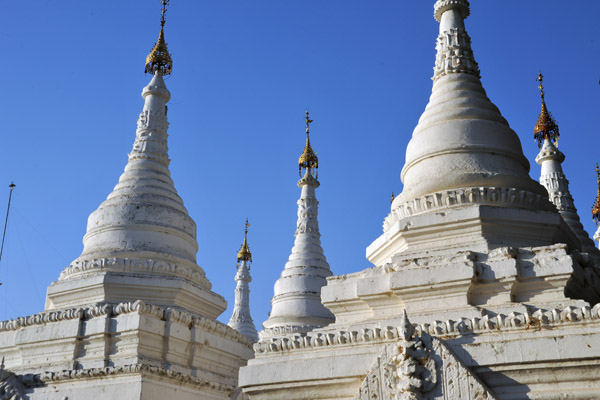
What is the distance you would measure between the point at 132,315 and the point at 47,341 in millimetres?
1736

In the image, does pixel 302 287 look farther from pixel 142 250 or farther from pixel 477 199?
pixel 477 199

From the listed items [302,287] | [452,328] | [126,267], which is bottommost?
[452,328]

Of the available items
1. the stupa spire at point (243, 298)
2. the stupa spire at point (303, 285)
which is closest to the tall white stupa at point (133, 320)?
the stupa spire at point (303, 285)

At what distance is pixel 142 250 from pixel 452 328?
7083mm

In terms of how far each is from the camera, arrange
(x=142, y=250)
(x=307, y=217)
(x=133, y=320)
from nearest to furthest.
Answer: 1. (x=133, y=320)
2. (x=142, y=250)
3. (x=307, y=217)

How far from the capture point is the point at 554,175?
1772cm

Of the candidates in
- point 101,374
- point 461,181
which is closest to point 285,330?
point 101,374

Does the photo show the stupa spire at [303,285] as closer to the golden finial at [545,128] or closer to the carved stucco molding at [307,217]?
the carved stucco molding at [307,217]

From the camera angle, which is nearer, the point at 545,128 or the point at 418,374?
the point at 418,374

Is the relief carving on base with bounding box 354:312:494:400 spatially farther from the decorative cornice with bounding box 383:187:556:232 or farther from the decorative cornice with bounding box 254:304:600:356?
the decorative cornice with bounding box 383:187:556:232

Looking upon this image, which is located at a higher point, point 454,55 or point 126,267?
point 454,55

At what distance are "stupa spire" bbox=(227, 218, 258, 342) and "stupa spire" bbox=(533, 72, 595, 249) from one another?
1262 cm

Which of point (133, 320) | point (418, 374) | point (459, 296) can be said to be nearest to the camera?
point (418, 374)

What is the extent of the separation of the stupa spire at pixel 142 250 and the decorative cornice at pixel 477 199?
5.03 metres
